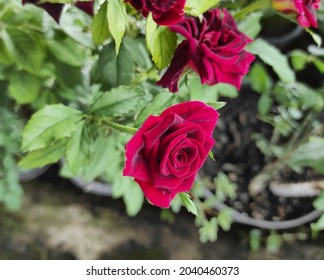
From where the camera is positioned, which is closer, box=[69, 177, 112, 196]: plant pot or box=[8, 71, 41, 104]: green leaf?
box=[8, 71, 41, 104]: green leaf

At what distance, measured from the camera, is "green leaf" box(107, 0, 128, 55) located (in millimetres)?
417

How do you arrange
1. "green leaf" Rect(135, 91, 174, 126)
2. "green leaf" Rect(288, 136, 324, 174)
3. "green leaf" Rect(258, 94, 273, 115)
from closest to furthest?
"green leaf" Rect(135, 91, 174, 126) → "green leaf" Rect(288, 136, 324, 174) → "green leaf" Rect(258, 94, 273, 115)

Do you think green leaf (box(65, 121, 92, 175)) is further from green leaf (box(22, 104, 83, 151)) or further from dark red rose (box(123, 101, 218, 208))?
dark red rose (box(123, 101, 218, 208))

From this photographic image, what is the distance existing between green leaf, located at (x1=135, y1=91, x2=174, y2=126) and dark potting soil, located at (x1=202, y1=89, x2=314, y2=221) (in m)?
0.60

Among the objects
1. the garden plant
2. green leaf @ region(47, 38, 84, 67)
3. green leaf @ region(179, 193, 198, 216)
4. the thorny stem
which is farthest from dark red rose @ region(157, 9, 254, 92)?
the thorny stem

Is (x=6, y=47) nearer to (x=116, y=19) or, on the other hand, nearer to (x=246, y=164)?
(x=116, y=19)

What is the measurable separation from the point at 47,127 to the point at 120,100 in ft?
0.28

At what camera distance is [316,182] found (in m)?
1.06

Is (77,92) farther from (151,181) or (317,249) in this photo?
(317,249)

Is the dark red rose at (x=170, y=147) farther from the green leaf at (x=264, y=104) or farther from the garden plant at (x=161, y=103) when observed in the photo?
the green leaf at (x=264, y=104)

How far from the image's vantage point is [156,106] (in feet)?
1.69

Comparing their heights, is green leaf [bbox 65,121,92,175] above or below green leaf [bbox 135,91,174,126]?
below
